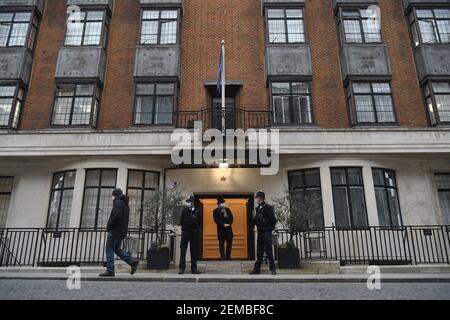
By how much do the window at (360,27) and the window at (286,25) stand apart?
199 cm

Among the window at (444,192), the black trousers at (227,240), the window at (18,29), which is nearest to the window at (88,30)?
the window at (18,29)

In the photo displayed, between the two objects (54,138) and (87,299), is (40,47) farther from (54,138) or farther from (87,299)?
(87,299)

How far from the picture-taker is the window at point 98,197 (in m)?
12.9

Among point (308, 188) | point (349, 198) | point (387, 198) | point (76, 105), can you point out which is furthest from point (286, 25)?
point (76, 105)

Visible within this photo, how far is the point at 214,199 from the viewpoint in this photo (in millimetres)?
14281

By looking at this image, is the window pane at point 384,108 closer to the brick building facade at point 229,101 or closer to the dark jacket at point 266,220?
the brick building facade at point 229,101

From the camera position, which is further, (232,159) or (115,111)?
(115,111)

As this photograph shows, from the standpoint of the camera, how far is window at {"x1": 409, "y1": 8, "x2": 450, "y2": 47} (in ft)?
50.9

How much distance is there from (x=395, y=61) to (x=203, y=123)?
9.09 m

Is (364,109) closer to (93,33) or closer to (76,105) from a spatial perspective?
(76,105)

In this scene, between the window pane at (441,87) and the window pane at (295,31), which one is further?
the window pane at (295,31)

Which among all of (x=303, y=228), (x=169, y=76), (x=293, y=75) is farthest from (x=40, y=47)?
(x=303, y=228)

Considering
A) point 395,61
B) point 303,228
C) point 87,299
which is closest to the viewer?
point 87,299

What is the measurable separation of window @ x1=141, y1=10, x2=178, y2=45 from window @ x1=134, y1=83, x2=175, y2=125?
231cm
